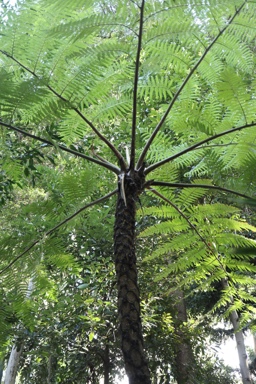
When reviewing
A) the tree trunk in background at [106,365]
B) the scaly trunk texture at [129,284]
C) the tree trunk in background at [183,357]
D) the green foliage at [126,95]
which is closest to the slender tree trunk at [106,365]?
the tree trunk in background at [106,365]

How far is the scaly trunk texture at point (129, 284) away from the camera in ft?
3.00

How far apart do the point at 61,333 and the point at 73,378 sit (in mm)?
493

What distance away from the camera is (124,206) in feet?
3.92

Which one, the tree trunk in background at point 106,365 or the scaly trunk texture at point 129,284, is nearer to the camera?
the scaly trunk texture at point 129,284

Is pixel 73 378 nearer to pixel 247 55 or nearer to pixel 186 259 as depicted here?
pixel 186 259

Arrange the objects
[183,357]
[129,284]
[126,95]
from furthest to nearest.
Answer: [183,357]
[126,95]
[129,284]

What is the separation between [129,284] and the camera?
1048 millimetres

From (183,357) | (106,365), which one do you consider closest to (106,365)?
(106,365)

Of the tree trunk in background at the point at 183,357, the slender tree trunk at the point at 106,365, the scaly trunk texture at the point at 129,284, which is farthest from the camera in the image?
the tree trunk in background at the point at 183,357

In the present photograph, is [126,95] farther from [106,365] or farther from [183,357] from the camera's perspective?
[183,357]

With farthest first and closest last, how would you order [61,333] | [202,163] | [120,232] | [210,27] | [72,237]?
[72,237] < [61,333] < [202,163] < [210,27] < [120,232]

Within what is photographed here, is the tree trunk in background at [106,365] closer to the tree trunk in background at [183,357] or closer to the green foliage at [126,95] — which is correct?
the tree trunk in background at [183,357]

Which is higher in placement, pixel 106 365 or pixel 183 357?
pixel 183 357

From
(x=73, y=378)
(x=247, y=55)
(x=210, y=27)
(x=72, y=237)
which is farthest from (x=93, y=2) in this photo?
(x=73, y=378)
